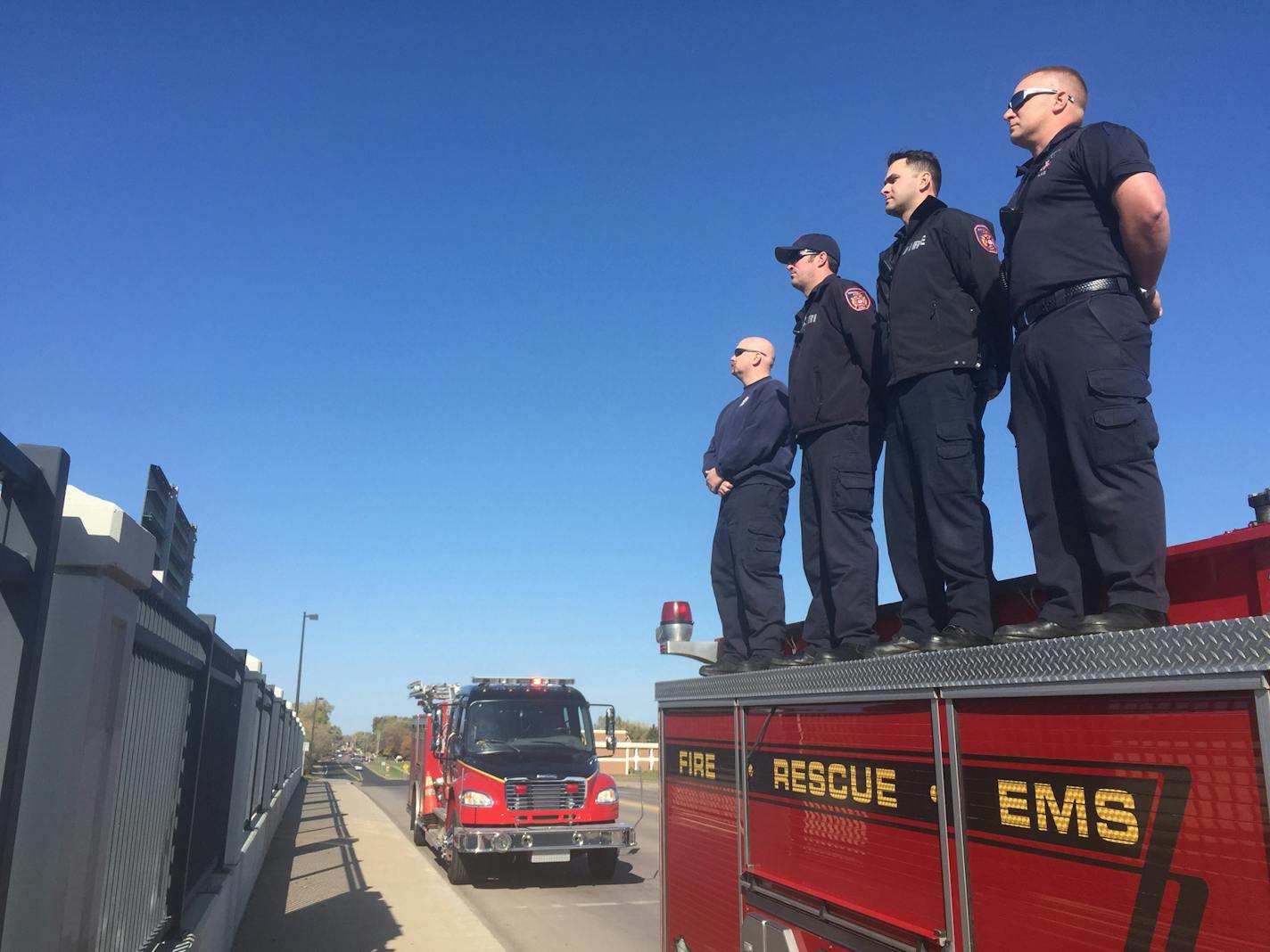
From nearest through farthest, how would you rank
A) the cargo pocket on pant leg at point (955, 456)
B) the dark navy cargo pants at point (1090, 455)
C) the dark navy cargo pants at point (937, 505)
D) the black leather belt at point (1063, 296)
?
1. the dark navy cargo pants at point (1090, 455)
2. the black leather belt at point (1063, 296)
3. the dark navy cargo pants at point (937, 505)
4. the cargo pocket on pant leg at point (955, 456)

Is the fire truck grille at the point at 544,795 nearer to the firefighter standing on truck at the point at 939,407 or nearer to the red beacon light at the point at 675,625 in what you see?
the red beacon light at the point at 675,625

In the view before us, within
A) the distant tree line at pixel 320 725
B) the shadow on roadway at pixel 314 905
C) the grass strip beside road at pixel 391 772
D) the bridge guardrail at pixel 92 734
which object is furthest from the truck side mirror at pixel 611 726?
the distant tree line at pixel 320 725

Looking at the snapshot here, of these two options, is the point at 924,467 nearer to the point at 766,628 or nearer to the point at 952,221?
the point at 952,221

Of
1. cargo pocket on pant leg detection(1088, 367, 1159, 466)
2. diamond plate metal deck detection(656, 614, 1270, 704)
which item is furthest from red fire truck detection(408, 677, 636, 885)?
cargo pocket on pant leg detection(1088, 367, 1159, 466)

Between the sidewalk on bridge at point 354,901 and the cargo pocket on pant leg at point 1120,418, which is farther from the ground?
the cargo pocket on pant leg at point 1120,418

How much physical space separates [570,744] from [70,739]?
10546 millimetres

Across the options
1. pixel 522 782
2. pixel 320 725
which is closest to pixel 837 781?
pixel 522 782

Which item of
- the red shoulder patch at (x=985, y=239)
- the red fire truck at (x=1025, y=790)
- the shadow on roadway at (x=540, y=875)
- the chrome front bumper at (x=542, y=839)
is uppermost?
the red shoulder patch at (x=985, y=239)

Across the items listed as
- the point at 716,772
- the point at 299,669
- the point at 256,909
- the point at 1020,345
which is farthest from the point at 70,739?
the point at 299,669

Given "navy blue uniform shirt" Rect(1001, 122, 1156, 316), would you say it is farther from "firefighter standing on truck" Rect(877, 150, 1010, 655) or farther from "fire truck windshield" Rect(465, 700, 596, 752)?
"fire truck windshield" Rect(465, 700, 596, 752)

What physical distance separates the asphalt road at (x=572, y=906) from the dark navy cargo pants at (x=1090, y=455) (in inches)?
205

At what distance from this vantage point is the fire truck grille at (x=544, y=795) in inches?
478

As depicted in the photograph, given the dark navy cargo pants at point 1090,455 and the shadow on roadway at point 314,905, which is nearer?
the dark navy cargo pants at point 1090,455

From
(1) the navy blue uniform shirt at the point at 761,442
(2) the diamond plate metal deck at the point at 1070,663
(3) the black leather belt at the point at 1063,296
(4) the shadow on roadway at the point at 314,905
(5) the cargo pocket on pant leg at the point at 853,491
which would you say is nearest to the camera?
(2) the diamond plate metal deck at the point at 1070,663
